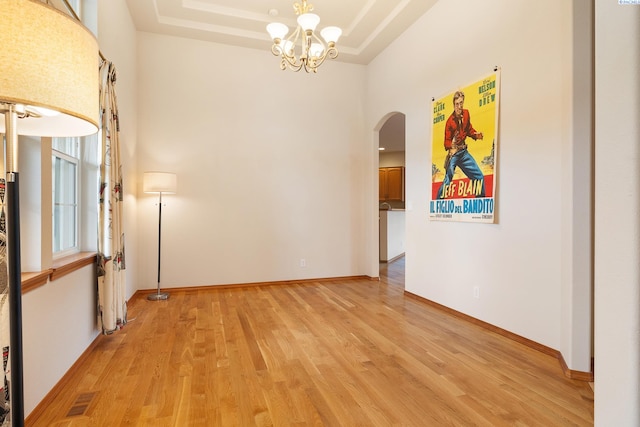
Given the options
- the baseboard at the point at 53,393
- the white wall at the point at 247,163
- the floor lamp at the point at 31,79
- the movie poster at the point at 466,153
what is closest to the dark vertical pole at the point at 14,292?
the floor lamp at the point at 31,79

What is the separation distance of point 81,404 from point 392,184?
920 centimetres

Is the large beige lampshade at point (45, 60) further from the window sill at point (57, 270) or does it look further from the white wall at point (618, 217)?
the white wall at point (618, 217)

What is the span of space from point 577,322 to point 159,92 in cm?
518

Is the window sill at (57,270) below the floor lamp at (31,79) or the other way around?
below

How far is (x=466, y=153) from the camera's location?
3.37m

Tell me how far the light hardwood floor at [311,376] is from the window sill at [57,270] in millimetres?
684

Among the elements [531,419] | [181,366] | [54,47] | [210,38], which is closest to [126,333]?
[181,366]

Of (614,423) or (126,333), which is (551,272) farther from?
(126,333)

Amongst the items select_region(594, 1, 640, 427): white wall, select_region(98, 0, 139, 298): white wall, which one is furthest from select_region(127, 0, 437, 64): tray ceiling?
select_region(594, 1, 640, 427): white wall

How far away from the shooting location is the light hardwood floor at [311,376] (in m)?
1.80

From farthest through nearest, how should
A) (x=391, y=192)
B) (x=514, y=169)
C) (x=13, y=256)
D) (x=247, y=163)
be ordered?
(x=391, y=192), (x=247, y=163), (x=514, y=169), (x=13, y=256)

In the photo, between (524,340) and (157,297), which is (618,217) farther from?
(157,297)

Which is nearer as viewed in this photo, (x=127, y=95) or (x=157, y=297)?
(x=127, y=95)

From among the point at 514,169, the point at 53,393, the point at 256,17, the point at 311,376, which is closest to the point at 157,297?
the point at 53,393
